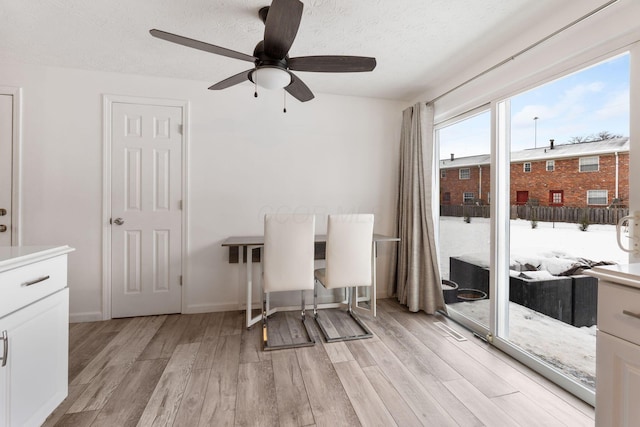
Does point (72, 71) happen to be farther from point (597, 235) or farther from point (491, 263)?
point (597, 235)

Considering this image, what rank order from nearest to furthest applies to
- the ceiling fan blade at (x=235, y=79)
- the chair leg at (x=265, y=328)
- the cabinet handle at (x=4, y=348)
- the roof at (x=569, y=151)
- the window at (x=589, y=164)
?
the cabinet handle at (x=4, y=348)
the roof at (x=569, y=151)
the window at (x=589, y=164)
the ceiling fan blade at (x=235, y=79)
the chair leg at (x=265, y=328)

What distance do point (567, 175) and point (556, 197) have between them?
16 centimetres

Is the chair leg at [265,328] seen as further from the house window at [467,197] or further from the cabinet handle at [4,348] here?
the house window at [467,197]

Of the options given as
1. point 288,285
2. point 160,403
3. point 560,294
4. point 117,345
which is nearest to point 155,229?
point 117,345

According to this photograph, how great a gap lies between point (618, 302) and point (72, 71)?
412 cm

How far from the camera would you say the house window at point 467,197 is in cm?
258

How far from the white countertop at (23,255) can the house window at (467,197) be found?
302 cm

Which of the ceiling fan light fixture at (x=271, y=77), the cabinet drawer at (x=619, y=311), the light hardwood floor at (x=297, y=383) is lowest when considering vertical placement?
the light hardwood floor at (x=297, y=383)

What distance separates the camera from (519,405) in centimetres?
154

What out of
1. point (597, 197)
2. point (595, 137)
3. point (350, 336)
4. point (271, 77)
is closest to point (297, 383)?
point (350, 336)

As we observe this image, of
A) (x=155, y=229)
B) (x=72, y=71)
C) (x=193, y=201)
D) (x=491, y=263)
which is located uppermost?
(x=72, y=71)

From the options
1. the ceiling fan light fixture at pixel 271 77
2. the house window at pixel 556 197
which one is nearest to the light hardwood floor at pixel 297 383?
the house window at pixel 556 197

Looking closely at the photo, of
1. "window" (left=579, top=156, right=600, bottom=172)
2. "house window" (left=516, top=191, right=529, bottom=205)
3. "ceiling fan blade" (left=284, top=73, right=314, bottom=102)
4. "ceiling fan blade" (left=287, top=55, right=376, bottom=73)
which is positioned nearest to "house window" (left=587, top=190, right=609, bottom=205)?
"window" (left=579, top=156, right=600, bottom=172)

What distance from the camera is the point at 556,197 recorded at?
1877mm
